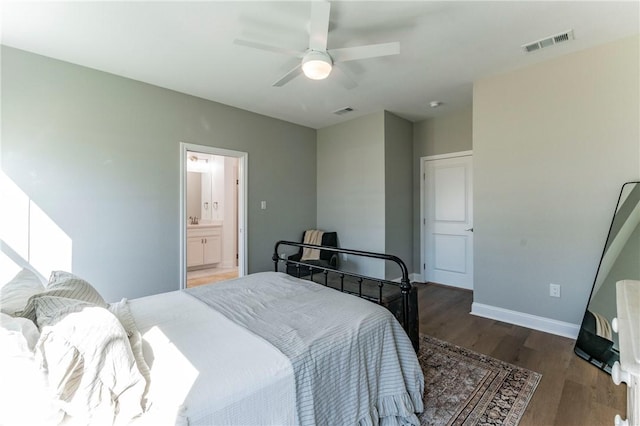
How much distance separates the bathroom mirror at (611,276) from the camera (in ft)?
7.49

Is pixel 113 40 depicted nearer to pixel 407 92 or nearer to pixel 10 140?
pixel 10 140

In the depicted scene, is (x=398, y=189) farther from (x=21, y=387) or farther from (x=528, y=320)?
(x=21, y=387)

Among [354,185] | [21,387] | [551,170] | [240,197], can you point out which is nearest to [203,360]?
[21,387]

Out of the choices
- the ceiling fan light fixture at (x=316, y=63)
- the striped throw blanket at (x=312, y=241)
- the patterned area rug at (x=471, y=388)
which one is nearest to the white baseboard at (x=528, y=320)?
the patterned area rug at (x=471, y=388)

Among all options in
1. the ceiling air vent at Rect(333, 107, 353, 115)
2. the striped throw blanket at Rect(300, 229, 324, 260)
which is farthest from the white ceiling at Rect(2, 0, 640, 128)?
the striped throw blanket at Rect(300, 229, 324, 260)

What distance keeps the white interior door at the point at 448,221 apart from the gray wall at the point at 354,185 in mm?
1026

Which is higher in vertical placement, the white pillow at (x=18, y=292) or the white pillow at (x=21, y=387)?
the white pillow at (x=18, y=292)

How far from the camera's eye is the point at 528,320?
3.01m

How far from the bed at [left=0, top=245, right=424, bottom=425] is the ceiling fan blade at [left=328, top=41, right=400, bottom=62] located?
5.75ft

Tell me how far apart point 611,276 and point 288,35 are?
11.1ft

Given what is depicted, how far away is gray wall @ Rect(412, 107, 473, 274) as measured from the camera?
4363 millimetres

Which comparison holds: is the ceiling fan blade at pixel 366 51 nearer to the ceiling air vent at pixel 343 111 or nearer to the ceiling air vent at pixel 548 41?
the ceiling air vent at pixel 548 41

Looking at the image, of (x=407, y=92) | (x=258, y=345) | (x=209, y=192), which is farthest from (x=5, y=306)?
(x=209, y=192)

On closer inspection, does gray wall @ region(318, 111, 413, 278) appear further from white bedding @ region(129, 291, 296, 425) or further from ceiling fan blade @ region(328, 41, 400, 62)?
white bedding @ region(129, 291, 296, 425)
